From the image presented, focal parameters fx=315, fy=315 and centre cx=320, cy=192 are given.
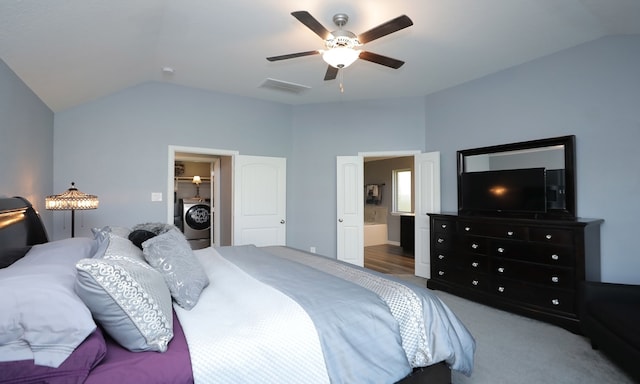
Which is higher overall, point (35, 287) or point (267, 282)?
point (35, 287)

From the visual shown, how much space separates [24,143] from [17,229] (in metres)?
1.15

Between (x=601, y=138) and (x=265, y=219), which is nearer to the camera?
(x=601, y=138)

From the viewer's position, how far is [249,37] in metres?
2.98

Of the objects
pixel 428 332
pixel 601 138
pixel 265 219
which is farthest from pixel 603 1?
pixel 265 219

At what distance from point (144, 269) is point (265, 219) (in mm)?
3471

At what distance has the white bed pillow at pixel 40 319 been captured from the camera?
100cm

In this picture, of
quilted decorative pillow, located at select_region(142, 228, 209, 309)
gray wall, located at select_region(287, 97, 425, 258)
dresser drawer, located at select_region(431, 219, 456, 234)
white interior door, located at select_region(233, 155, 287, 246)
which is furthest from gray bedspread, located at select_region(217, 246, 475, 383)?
gray wall, located at select_region(287, 97, 425, 258)

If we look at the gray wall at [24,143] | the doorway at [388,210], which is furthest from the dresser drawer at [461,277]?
the gray wall at [24,143]

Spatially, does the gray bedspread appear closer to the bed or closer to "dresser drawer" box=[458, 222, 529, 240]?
the bed

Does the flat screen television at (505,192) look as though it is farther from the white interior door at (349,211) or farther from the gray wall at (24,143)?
the gray wall at (24,143)

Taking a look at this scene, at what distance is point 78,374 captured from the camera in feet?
3.31

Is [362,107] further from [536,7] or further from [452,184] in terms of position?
[536,7]

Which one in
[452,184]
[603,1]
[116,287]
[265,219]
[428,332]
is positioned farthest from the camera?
[265,219]

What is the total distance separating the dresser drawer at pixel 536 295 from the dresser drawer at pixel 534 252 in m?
0.26
